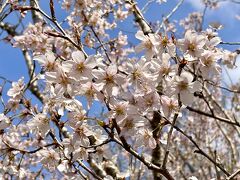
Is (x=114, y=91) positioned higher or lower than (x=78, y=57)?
lower

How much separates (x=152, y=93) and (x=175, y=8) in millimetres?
3117

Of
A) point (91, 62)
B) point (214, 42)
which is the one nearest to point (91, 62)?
point (91, 62)

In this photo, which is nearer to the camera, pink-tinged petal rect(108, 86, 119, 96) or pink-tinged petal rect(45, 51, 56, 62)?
pink-tinged petal rect(108, 86, 119, 96)

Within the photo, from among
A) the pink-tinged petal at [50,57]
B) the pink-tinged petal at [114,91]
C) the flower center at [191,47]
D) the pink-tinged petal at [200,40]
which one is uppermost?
the pink-tinged petal at [200,40]

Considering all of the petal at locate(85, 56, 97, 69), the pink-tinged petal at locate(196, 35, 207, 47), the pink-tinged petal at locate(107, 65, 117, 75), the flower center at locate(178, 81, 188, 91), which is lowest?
the flower center at locate(178, 81, 188, 91)

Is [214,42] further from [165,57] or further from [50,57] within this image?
[50,57]

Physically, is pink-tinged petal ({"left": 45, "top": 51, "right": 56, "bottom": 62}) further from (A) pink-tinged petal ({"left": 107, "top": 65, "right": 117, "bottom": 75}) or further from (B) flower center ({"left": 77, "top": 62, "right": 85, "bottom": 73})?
(A) pink-tinged petal ({"left": 107, "top": 65, "right": 117, "bottom": 75})

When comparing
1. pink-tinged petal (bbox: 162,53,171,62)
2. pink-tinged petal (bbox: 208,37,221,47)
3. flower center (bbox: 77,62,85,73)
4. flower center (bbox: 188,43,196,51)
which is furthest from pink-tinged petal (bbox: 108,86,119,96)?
pink-tinged petal (bbox: 208,37,221,47)

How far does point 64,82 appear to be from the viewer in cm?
175

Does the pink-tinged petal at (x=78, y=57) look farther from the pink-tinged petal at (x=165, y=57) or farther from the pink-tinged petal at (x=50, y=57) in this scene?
the pink-tinged petal at (x=165, y=57)

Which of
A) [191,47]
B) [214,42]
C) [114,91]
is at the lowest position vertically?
[114,91]

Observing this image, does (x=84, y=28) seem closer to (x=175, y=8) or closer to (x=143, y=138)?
(x=175, y=8)

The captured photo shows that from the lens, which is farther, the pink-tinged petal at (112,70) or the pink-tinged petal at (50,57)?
the pink-tinged petal at (50,57)

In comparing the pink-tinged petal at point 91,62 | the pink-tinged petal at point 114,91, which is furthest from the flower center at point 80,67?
the pink-tinged petal at point 114,91
